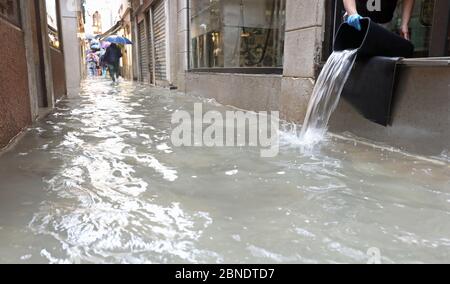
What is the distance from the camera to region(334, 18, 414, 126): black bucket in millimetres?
3488

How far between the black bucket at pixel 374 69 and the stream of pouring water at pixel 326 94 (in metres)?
0.09

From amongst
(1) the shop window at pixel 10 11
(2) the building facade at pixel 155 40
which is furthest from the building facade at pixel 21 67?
(2) the building facade at pixel 155 40

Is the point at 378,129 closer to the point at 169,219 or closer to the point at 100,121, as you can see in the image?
the point at 169,219

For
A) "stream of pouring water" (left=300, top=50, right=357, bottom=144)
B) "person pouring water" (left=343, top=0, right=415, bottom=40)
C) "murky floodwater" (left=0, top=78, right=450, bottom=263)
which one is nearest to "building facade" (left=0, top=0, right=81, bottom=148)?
"murky floodwater" (left=0, top=78, right=450, bottom=263)

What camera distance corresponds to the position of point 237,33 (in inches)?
328

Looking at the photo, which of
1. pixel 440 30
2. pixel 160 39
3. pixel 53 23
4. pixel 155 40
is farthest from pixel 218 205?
pixel 155 40

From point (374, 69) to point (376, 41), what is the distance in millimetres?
256

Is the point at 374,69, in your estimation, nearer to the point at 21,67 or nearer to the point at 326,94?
the point at 326,94

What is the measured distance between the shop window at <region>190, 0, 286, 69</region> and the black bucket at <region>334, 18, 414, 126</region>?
229 cm

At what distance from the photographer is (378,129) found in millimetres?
3812

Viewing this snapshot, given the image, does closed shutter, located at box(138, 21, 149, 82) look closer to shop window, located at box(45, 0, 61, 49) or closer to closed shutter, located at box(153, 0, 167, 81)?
closed shutter, located at box(153, 0, 167, 81)

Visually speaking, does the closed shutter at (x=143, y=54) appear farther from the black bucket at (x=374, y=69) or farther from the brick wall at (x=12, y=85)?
the black bucket at (x=374, y=69)
